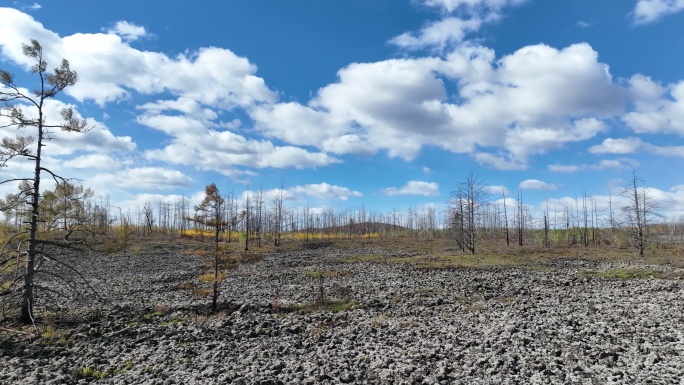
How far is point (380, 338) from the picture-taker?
14930 mm

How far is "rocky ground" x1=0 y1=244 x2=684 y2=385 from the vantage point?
1086 centimetres

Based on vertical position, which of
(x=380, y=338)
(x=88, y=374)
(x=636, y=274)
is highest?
A: (x=636, y=274)

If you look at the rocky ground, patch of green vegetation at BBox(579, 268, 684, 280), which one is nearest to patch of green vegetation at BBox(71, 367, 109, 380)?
the rocky ground

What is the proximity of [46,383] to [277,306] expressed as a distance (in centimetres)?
1199

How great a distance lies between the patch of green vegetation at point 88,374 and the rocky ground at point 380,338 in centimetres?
4

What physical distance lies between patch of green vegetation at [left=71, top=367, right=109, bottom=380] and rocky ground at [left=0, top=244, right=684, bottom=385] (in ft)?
0.12

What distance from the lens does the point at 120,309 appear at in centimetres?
2162

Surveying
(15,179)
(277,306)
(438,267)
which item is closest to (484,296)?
(277,306)

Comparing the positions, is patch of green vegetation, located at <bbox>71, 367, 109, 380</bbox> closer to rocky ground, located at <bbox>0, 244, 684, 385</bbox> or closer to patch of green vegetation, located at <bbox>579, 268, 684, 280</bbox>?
rocky ground, located at <bbox>0, 244, 684, 385</bbox>

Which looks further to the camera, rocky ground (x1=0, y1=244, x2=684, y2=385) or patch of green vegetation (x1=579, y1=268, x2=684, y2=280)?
patch of green vegetation (x1=579, y1=268, x2=684, y2=280)

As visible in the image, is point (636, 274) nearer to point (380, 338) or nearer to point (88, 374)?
point (380, 338)

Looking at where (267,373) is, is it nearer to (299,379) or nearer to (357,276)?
(299,379)

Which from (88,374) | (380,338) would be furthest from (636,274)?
(88,374)

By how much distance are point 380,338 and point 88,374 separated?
971 cm
